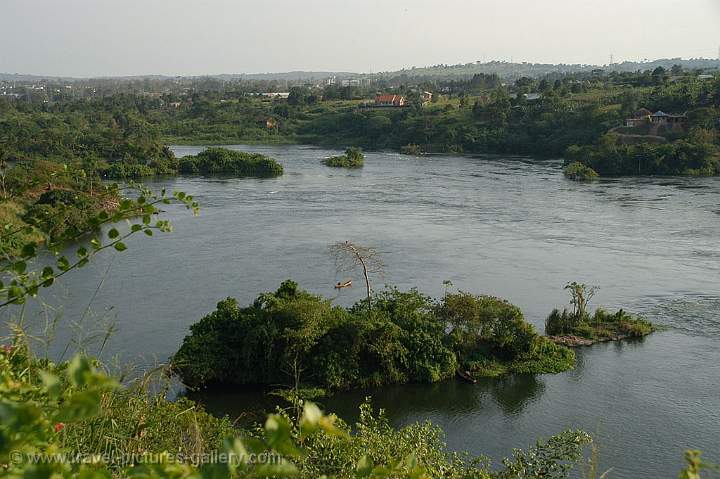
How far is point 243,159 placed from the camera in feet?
103

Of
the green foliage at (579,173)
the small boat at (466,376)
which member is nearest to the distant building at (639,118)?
the green foliage at (579,173)

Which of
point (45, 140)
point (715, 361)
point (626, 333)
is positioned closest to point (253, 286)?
point (626, 333)

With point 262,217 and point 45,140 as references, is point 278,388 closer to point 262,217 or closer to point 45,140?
point 262,217

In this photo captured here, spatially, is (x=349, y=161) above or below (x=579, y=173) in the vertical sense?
below

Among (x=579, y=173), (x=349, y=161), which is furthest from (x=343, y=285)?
(x=349, y=161)

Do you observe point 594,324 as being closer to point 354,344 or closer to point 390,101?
point 354,344

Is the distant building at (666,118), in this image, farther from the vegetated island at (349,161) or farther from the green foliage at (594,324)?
the green foliage at (594,324)

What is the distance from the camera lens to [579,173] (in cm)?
2903

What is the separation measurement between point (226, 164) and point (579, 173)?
1444 cm

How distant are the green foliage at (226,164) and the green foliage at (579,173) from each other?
11.7 metres

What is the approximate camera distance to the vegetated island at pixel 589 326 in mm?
12469

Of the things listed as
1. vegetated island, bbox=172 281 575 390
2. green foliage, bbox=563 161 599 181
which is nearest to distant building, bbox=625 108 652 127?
green foliage, bbox=563 161 599 181

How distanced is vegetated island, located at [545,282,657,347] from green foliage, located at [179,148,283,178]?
19.7 m

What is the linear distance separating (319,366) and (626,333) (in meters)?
5.43
